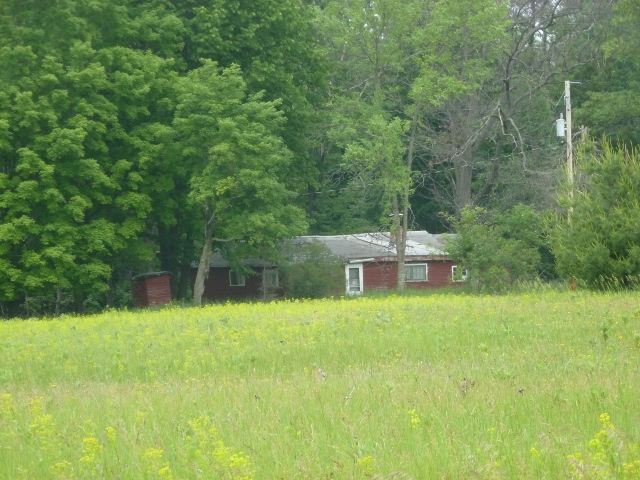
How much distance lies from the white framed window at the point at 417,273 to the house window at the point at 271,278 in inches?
340

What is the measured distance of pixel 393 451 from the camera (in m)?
6.57

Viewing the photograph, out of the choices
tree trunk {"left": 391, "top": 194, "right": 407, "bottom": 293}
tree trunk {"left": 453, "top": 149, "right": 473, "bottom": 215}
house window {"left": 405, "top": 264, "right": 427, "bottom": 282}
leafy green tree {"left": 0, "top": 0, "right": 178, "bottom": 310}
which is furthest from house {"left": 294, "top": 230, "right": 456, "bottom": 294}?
leafy green tree {"left": 0, "top": 0, "right": 178, "bottom": 310}

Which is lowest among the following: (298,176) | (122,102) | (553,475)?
(553,475)

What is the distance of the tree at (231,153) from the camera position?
119ft

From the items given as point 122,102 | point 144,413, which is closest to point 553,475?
point 144,413

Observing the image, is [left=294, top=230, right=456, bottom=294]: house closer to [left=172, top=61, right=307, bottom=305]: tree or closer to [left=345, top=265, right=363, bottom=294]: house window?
[left=345, top=265, right=363, bottom=294]: house window

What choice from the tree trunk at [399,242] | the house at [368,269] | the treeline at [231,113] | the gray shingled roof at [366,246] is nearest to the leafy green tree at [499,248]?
the treeline at [231,113]

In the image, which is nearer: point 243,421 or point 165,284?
point 243,421

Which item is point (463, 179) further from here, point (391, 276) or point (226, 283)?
point (226, 283)

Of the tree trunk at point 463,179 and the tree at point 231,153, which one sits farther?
the tree trunk at point 463,179

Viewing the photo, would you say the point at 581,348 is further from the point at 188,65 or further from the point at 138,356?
the point at 188,65

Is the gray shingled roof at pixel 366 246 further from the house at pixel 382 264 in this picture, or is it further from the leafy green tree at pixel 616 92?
the leafy green tree at pixel 616 92

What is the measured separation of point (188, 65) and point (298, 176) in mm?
7820

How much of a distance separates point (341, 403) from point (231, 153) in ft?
92.9
